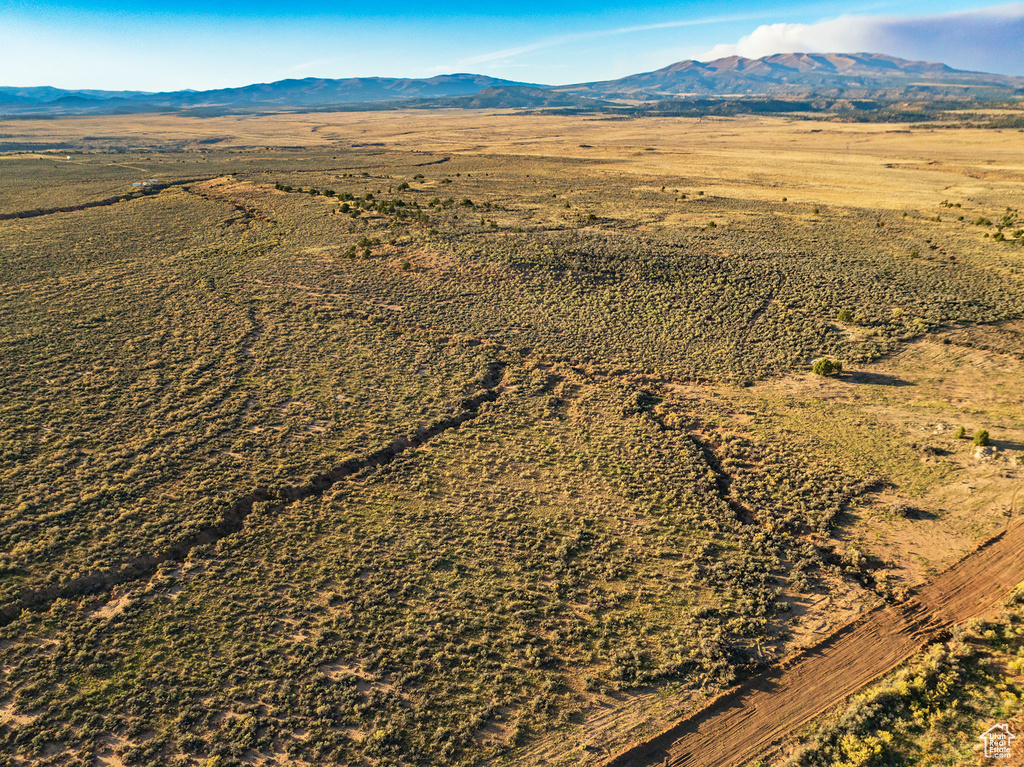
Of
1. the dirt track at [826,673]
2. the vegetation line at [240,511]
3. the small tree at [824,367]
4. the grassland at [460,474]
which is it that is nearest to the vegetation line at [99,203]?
the grassland at [460,474]

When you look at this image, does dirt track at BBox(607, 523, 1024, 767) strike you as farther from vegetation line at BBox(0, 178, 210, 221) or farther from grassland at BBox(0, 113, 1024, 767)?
vegetation line at BBox(0, 178, 210, 221)

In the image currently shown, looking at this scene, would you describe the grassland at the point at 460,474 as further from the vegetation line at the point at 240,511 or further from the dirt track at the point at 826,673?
the dirt track at the point at 826,673

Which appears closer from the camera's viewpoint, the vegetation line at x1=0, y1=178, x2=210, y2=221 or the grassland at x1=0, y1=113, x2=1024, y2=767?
the grassland at x1=0, y1=113, x2=1024, y2=767

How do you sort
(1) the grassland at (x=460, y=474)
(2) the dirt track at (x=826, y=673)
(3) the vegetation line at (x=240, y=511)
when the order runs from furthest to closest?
(3) the vegetation line at (x=240, y=511), (1) the grassland at (x=460, y=474), (2) the dirt track at (x=826, y=673)

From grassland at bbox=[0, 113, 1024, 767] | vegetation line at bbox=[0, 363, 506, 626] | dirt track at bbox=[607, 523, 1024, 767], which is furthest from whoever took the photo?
vegetation line at bbox=[0, 363, 506, 626]

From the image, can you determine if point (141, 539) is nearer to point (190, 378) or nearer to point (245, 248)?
point (190, 378)

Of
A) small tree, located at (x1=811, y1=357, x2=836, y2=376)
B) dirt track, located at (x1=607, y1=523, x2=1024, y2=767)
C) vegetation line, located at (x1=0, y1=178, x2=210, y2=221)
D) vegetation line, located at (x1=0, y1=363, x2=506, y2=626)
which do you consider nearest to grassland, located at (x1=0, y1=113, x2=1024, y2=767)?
vegetation line, located at (x1=0, y1=363, x2=506, y2=626)
